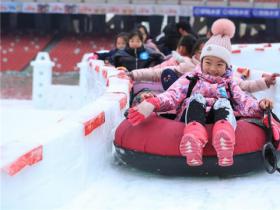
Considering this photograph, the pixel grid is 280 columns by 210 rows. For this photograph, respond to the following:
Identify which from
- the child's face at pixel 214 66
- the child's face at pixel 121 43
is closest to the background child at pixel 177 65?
the child's face at pixel 214 66

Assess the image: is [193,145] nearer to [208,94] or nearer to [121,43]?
[208,94]

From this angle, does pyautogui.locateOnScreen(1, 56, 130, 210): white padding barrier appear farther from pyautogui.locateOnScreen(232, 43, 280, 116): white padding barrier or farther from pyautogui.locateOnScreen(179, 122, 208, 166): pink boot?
pyautogui.locateOnScreen(232, 43, 280, 116): white padding barrier

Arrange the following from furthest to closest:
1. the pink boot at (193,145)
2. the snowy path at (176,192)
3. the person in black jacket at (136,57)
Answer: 1. the person in black jacket at (136,57)
2. the pink boot at (193,145)
3. the snowy path at (176,192)

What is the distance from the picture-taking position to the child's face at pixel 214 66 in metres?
2.64

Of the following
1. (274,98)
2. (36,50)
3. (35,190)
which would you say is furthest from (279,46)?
(36,50)

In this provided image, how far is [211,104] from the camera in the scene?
2.53m

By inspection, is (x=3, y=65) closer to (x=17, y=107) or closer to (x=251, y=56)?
(x=17, y=107)

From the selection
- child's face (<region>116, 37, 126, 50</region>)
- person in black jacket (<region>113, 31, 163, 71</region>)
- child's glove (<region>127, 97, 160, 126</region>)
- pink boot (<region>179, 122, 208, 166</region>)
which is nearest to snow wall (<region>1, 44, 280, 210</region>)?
child's glove (<region>127, 97, 160, 126</region>)

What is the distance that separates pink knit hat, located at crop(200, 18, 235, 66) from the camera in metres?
2.65

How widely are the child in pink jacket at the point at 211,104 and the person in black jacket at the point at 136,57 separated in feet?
6.50

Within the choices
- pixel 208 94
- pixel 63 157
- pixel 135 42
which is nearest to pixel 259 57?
pixel 135 42

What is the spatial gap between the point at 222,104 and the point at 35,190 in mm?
954

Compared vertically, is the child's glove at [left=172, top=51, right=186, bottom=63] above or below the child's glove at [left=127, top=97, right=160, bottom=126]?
below

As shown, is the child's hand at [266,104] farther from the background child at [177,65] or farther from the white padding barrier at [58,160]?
the background child at [177,65]
